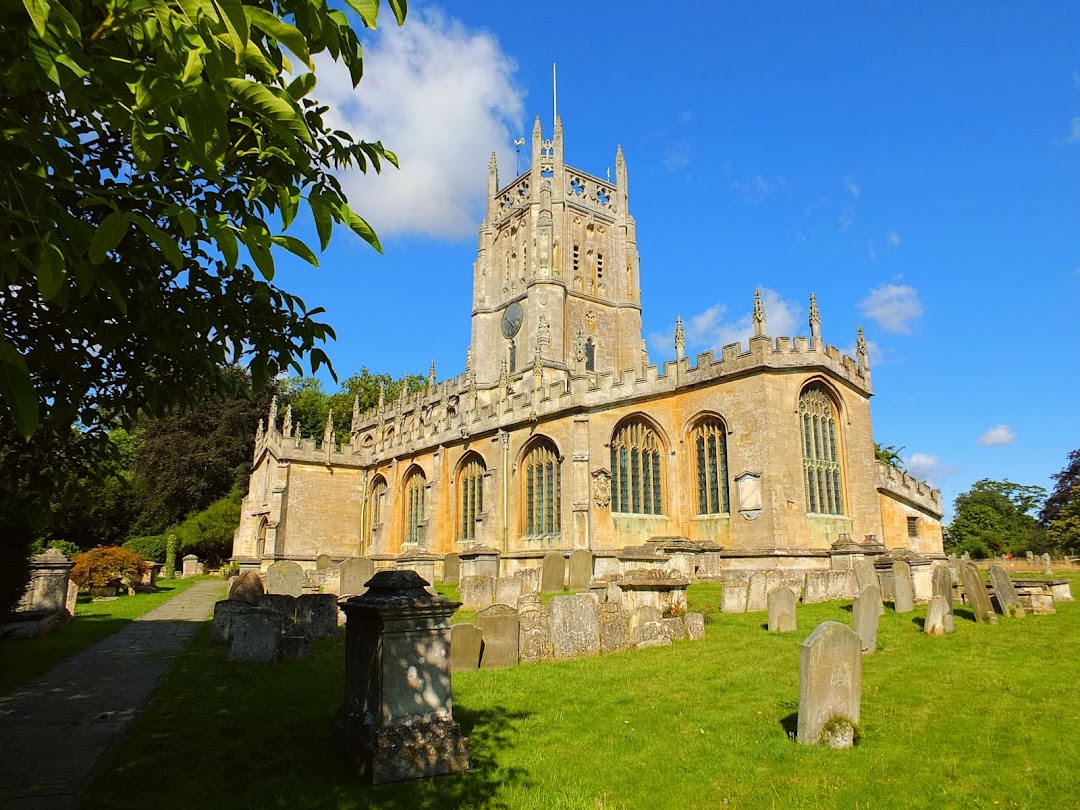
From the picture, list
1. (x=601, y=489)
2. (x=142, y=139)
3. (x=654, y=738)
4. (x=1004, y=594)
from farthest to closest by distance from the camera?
(x=601, y=489) → (x=1004, y=594) → (x=654, y=738) → (x=142, y=139)

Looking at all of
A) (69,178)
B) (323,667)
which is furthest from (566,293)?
(69,178)

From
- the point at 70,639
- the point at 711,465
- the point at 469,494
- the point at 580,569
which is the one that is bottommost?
the point at 70,639

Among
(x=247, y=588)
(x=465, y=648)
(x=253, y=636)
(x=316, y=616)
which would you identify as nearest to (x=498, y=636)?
(x=465, y=648)

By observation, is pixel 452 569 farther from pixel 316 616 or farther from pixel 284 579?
pixel 316 616

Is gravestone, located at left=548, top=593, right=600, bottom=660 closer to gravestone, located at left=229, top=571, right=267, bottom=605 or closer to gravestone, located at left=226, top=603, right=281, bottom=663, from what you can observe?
gravestone, located at left=226, top=603, right=281, bottom=663

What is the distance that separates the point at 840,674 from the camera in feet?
20.2

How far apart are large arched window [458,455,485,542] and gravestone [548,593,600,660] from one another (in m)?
20.0

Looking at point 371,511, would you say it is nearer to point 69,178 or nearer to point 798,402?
point 798,402

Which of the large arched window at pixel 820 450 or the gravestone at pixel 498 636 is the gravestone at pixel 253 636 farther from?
the large arched window at pixel 820 450

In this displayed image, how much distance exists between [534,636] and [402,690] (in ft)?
16.5

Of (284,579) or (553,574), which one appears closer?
(284,579)

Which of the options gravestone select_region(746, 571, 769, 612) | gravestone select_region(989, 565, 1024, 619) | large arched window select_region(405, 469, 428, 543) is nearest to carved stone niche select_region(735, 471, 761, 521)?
gravestone select_region(746, 571, 769, 612)

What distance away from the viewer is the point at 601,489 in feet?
79.8

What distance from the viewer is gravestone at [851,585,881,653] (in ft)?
32.7
